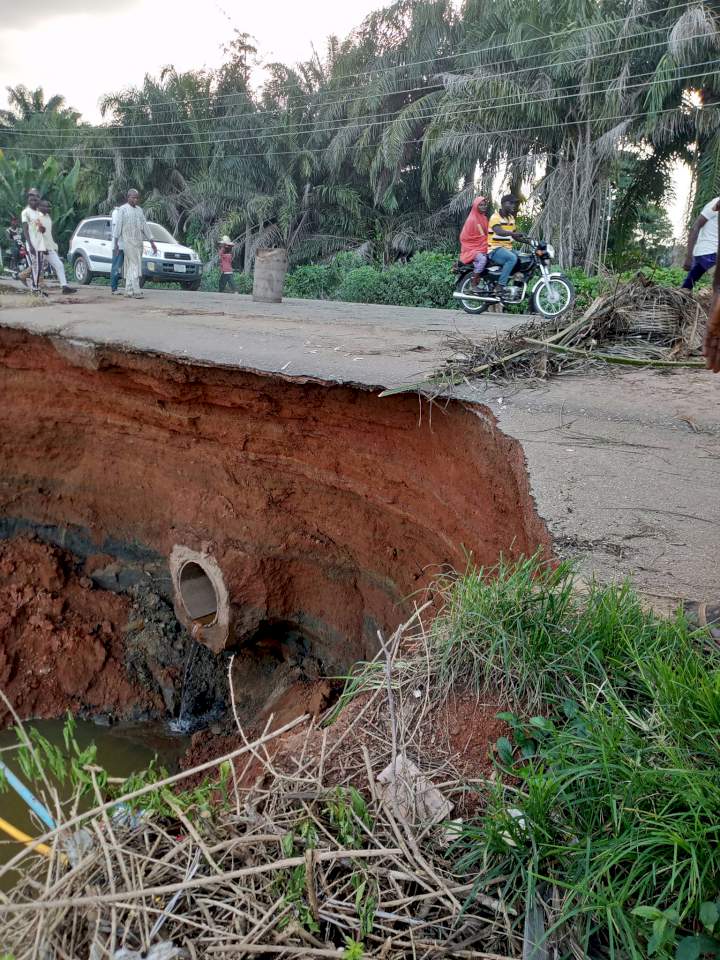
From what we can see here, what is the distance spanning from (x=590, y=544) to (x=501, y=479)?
42.6 inches

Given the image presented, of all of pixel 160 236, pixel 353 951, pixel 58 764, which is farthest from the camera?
pixel 160 236

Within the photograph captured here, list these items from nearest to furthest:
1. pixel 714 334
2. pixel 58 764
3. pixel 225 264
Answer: pixel 58 764 → pixel 714 334 → pixel 225 264

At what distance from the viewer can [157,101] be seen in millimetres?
26969

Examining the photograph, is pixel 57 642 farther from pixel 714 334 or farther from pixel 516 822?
pixel 714 334

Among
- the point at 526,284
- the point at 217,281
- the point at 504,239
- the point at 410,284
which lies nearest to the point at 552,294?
the point at 526,284

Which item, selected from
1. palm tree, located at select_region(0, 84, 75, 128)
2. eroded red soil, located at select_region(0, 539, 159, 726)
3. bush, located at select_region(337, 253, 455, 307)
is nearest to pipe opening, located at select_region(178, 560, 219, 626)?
eroded red soil, located at select_region(0, 539, 159, 726)

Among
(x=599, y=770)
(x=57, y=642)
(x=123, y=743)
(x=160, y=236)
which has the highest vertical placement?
(x=160, y=236)

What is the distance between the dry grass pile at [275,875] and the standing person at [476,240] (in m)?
8.65

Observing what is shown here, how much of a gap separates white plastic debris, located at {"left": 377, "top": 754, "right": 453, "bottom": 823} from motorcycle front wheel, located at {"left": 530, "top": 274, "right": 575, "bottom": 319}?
8.42 meters

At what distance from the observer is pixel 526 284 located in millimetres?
9844

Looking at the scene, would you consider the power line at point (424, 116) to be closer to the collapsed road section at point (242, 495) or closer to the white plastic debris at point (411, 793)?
the collapsed road section at point (242, 495)

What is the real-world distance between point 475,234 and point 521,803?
9.03 meters

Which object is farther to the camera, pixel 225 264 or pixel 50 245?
pixel 225 264

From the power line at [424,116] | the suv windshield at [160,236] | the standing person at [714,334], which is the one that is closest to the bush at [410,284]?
the power line at [424,116]
